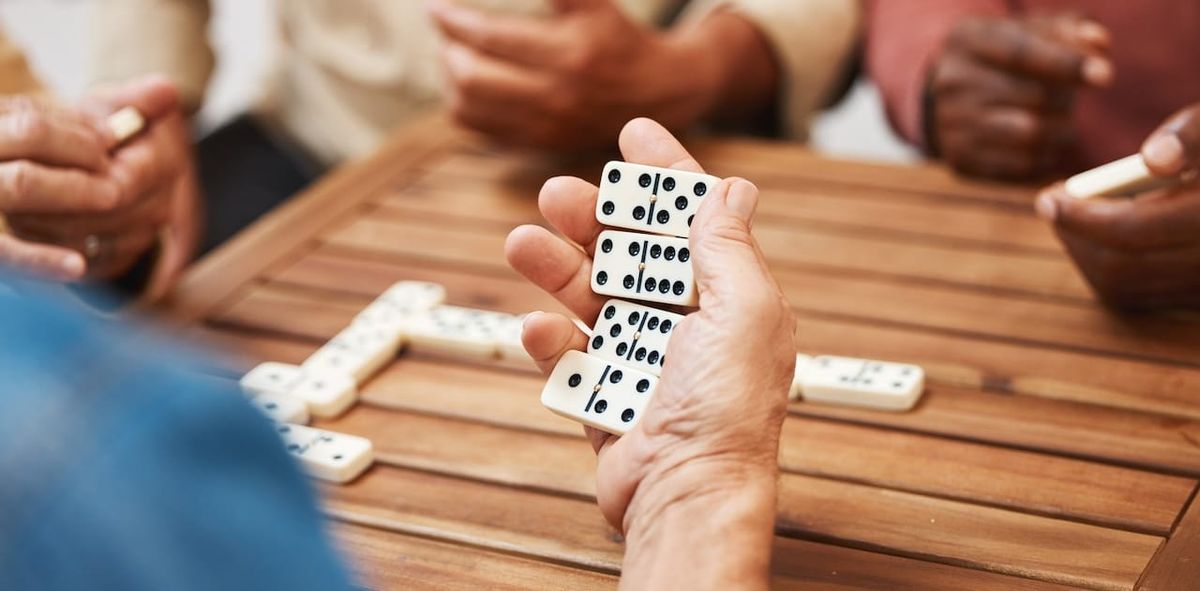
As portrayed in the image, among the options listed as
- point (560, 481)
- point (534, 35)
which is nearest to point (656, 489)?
point (560, 481)

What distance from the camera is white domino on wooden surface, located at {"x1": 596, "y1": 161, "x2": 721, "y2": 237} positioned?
3.07 feet

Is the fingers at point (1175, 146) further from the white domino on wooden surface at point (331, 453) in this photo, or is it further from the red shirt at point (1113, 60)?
the white domino on wooden surface at point (331, 453)

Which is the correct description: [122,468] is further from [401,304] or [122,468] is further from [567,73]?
[567,73]

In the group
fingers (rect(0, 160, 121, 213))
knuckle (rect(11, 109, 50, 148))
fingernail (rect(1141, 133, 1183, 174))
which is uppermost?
knuckle (rect(11, 109, 50, 148))

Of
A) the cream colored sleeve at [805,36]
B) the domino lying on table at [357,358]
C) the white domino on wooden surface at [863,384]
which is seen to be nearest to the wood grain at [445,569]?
the domino lying on table at [357,358]

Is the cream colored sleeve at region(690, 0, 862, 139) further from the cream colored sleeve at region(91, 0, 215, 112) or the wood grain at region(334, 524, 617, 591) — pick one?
the wood grain at region(334, 524, 617, 591)

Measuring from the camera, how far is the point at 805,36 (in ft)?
6.01

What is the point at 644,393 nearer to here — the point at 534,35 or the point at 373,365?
the point at 373,365

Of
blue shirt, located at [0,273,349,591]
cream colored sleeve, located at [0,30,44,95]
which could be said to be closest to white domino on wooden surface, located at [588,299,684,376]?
blue shirt, located at [0,273,349,591]

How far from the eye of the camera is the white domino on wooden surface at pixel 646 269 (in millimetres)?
925

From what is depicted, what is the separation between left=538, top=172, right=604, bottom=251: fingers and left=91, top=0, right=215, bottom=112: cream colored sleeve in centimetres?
118

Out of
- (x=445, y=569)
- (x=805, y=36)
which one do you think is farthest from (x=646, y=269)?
(x=805, y=36)

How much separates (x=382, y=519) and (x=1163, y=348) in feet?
2.49

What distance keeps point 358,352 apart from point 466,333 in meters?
0.11
